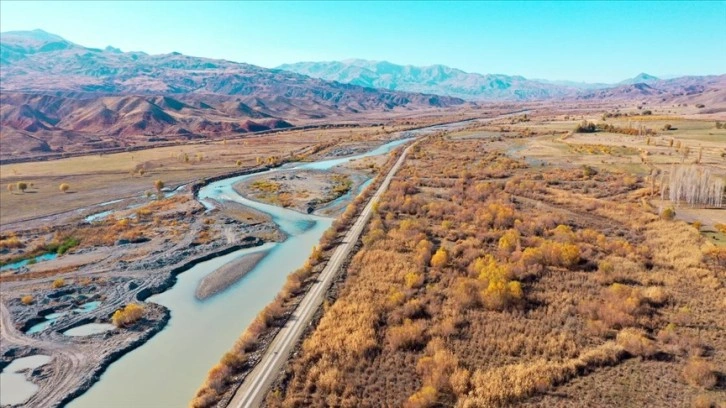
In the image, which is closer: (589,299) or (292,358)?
(292,358)

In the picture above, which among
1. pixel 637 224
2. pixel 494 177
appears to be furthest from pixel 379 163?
pixel 637 224

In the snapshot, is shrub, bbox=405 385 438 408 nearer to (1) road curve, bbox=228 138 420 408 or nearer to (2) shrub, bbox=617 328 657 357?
(1) road curve, bbox=228 138 420 408

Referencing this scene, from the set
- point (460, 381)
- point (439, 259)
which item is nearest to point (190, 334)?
point (460, 381)

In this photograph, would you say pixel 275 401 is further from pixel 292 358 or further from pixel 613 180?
pixel 613 180

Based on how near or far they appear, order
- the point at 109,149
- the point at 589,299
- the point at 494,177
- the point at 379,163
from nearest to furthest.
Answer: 1. the point at 589,299
2. the point at 494,177
3. the point at 379,163
4. the point at 109,149

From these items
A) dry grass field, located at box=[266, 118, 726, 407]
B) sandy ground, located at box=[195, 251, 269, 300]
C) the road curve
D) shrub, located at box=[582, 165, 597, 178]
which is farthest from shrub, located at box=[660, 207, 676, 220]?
sandy ground, located at box=[195, 251, 269, 300]

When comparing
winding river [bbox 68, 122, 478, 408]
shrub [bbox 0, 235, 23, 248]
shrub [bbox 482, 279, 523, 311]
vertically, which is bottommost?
winding river [bbox 68, 122, 478, 408]

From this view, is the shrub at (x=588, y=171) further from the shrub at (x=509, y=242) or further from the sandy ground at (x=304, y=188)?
the sandy ground at (x=304, y=188)
